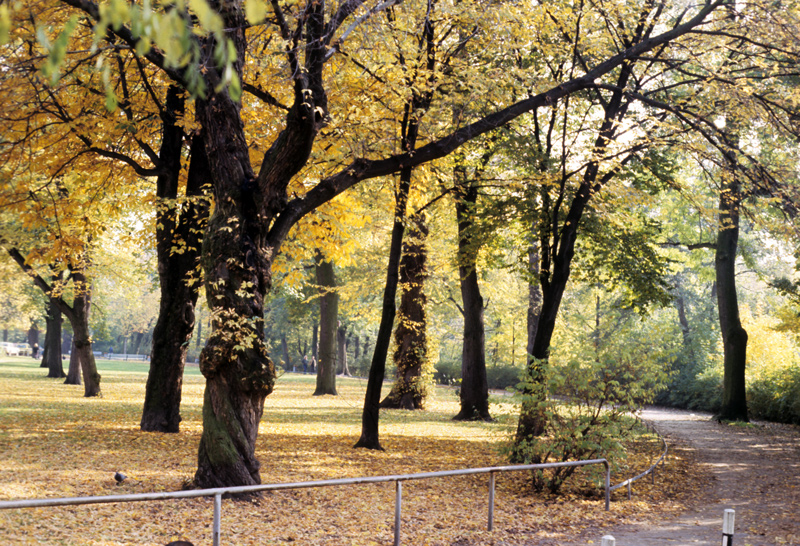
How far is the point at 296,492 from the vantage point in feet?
29.7

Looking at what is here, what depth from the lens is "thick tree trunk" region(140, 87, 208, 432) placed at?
12867 millimetres

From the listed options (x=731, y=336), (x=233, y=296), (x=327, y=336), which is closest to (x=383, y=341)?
(x=233, y=296)

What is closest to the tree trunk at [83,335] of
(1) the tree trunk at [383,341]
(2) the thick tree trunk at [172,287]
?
(2) the thick tree trunk at [172,287]

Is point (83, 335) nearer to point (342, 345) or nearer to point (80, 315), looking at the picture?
point (80, 315)

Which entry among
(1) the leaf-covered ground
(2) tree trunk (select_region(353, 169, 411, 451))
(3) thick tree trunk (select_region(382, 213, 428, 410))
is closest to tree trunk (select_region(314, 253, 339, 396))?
(3) thick tree trunk (select_region(382, 213, 428, 410))

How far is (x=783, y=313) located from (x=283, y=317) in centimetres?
4596

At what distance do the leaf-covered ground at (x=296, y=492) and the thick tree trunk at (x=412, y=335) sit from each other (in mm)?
6359

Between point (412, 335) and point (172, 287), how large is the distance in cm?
1122

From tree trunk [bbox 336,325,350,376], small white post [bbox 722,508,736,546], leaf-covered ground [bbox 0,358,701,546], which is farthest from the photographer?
tree trunk [bbox 336,325,350,376]

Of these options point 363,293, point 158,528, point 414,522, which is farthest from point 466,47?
point 363,293

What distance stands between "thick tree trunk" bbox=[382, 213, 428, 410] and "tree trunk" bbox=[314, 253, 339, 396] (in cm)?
611

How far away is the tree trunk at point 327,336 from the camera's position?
28922 millimetres

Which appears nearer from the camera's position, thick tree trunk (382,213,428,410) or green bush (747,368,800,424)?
thick tree trunk (382,213,428,410)

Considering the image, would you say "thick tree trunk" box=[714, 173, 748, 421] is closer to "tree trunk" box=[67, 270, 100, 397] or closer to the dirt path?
the dirt path
